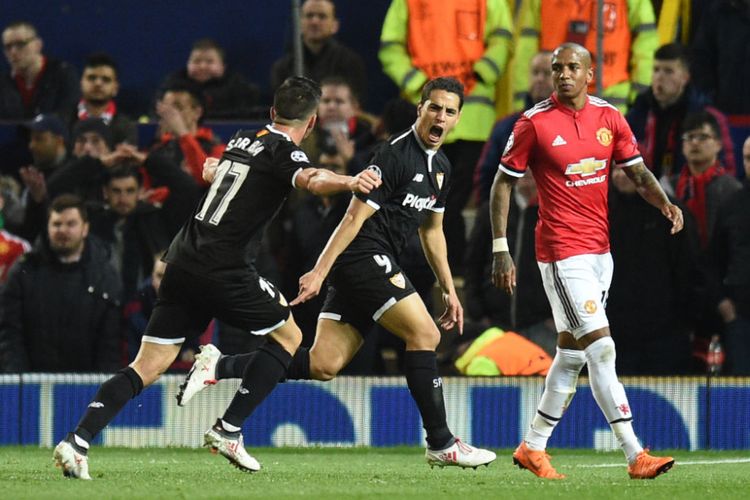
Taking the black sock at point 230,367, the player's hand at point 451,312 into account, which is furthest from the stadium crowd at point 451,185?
the black sock at point 230,367

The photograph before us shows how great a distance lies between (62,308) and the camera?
11.5 meters

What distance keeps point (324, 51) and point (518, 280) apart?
9.43ft

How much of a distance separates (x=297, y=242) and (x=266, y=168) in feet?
14.9

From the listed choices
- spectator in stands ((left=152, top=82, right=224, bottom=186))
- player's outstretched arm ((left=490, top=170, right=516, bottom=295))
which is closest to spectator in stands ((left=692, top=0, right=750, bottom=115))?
spectator in stands ((left=152, top=82, right=224, bottom=186))

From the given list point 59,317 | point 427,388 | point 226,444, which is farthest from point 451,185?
point 226,444

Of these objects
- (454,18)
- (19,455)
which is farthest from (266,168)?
(454,18)

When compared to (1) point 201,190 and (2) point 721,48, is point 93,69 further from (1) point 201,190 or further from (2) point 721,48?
(2) point 721,48

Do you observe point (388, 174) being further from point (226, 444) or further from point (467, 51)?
point (467, 51)

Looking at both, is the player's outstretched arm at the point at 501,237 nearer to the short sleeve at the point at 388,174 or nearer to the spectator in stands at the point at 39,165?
the short sleeve at the point at 388,174

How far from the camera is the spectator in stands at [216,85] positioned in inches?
538

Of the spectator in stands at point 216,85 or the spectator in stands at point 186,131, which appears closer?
the spectator in stands at point 186,131

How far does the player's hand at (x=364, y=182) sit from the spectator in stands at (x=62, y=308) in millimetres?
4886

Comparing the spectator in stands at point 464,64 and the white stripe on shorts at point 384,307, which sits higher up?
the spectator in stands at point 464,64

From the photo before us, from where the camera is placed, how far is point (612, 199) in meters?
11.7
